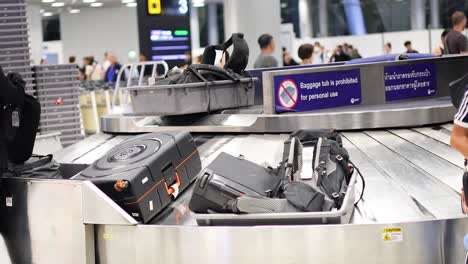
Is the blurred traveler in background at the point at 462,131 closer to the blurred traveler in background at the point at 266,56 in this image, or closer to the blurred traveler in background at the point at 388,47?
the blurred traveler in background at the point at 266,56

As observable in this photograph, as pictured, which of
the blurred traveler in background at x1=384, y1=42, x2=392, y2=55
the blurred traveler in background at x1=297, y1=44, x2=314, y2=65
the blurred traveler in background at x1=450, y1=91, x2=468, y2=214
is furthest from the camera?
the blurred traveler in background at x1=384, y1=42, x2=392, y2=55

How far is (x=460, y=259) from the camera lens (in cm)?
340

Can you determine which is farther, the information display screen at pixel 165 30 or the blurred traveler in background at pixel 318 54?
the blurred traveler in background at pixel 318 54

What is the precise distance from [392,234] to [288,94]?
297 cm

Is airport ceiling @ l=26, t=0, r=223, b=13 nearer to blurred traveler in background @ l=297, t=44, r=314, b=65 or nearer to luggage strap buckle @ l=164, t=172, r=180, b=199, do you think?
blurred traveler in background @ l=297, t=44, r=314, b=65

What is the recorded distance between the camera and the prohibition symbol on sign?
615 centimetres

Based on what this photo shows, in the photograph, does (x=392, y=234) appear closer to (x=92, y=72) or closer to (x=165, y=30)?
(x=165, y=30)

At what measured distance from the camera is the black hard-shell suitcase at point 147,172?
3.71m

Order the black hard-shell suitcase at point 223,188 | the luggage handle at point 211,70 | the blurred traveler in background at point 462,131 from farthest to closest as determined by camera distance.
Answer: the luggage handle at point 211,70, the black hard-shell suitcase at point 223,188, the blurred traveler in background at point 462,131

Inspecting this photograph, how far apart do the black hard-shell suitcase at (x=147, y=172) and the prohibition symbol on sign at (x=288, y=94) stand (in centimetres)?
171

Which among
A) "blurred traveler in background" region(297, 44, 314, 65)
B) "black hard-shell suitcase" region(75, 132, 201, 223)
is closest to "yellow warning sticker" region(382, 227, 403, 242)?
"black hard-shell suitcase" region(75, 132, 201, 223)

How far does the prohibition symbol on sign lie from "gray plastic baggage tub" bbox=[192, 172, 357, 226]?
260cm

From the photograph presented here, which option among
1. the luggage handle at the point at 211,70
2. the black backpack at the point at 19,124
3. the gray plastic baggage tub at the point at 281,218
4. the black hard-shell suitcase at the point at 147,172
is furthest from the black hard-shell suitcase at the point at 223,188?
the luggage handle at the point at 211,70

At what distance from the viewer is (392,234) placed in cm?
338
